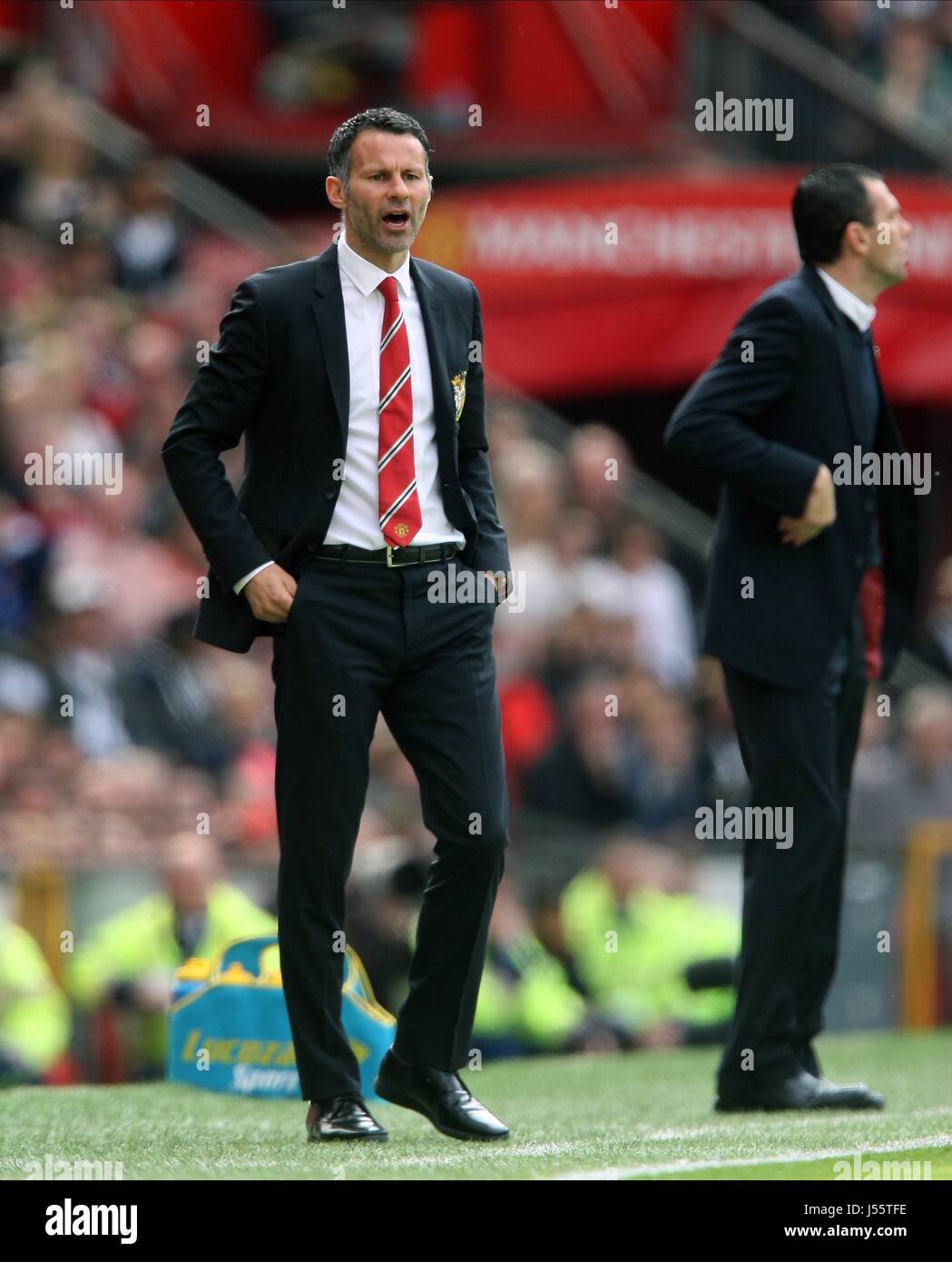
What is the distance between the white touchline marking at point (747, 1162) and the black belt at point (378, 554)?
4.53 ft

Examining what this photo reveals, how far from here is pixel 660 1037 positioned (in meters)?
9.97

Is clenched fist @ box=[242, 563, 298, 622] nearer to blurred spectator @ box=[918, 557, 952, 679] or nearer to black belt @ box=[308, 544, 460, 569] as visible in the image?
black belt @ box=[308, 544, 460, 569]

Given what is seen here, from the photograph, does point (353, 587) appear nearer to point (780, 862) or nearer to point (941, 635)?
point (780, 862)

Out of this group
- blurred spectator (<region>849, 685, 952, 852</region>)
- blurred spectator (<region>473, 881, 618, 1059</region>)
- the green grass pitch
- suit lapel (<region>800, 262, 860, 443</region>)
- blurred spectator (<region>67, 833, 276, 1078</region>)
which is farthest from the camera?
blurred spectator (<region>849, 685, 952, 852</region>)

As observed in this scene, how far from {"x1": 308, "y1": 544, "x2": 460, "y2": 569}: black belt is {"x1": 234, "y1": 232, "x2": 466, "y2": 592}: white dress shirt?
1cm

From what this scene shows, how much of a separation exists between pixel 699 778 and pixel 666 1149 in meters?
6.44

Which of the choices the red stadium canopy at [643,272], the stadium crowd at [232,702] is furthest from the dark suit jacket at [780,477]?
the red stadium canopy at [643,272]

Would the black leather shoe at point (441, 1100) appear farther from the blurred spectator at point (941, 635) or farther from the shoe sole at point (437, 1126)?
the blurred spectator at point (941, 635)

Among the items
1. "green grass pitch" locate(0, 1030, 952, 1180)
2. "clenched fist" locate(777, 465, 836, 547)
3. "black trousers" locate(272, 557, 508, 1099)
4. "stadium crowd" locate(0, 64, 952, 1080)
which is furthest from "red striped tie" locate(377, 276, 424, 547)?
"stadium crowd" locate(0, 64, 952, 1080)

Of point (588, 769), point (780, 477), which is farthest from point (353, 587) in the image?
point (588, 769)

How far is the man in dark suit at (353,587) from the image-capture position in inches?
212

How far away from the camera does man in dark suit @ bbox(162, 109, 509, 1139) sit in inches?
212

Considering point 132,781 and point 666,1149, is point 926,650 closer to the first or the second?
point 132,781
